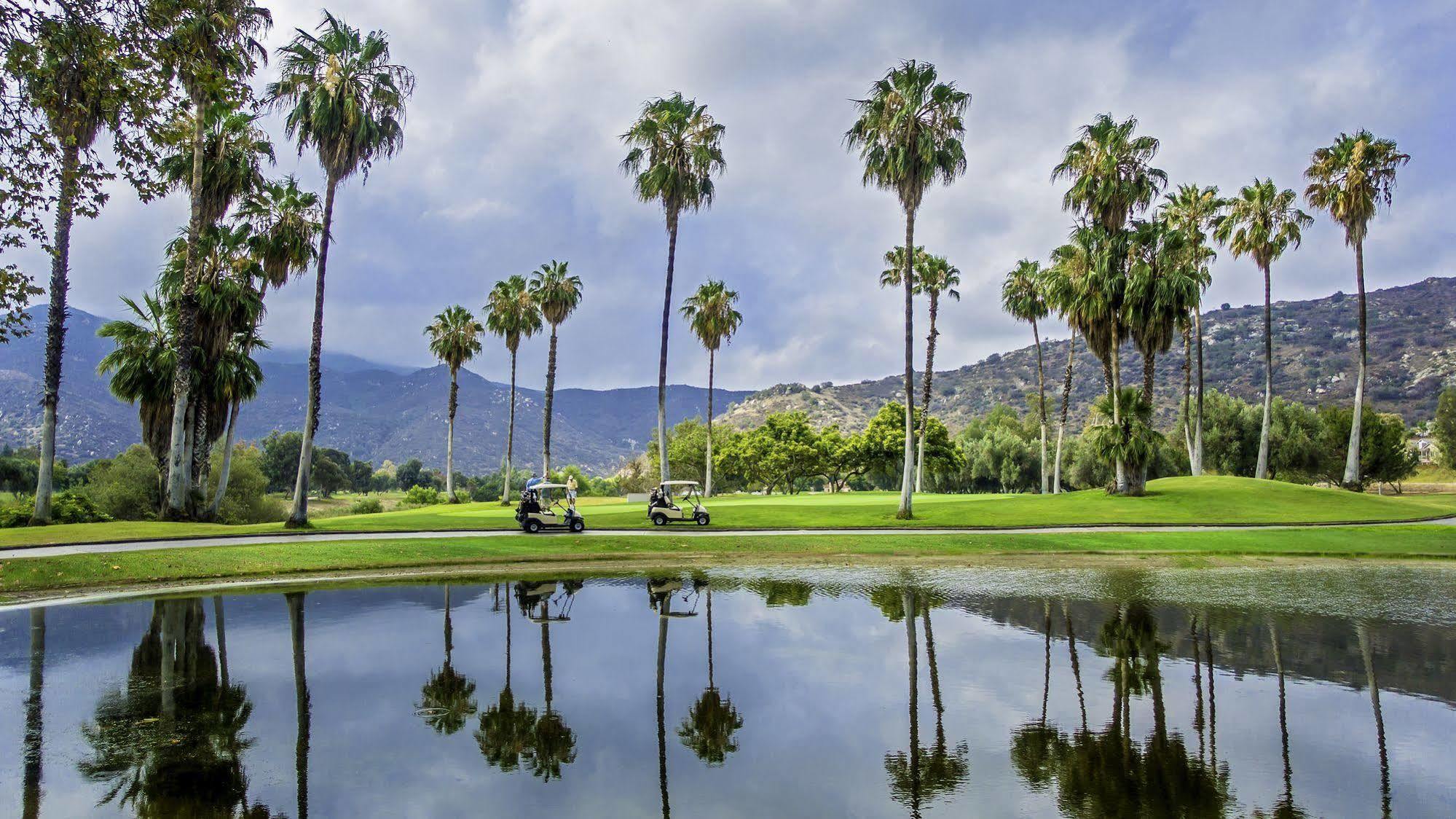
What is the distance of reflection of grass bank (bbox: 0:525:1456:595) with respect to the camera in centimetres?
1945

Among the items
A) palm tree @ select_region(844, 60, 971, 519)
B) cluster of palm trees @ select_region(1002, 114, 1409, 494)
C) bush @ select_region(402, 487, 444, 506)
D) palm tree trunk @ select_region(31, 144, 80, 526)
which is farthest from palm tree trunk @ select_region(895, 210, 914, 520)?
bush @ select_region(402, 487, 444, 506)

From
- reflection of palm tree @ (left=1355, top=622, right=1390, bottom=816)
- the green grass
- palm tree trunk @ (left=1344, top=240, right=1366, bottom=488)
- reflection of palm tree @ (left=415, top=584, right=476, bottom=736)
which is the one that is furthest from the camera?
palm tree trunk @ (left=1344, top=240, right=1366, bottom=488)

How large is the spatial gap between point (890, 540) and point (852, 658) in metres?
16.6

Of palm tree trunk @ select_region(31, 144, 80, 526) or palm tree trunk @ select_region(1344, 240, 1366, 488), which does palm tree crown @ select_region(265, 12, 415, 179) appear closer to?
palm tree trunk @ select_region(31, 144, 80, 526)

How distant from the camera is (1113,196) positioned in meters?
42.4

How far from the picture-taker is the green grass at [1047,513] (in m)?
32.3

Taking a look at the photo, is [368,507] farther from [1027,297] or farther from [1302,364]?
[1302,364]

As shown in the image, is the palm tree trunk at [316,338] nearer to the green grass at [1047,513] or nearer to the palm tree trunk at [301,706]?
the green grass at [1047,513]

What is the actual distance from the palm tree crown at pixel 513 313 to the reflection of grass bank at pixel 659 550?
38.1m

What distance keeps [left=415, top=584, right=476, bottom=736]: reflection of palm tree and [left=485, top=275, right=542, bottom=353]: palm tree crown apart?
177ft

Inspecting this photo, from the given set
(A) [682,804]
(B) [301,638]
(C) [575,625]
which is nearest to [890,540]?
(C) [575,625]

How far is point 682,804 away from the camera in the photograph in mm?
6648

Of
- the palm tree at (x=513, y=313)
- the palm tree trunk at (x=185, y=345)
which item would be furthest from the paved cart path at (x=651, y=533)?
the palm tree at (x=513, y=313)

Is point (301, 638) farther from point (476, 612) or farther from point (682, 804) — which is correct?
point (682, 804)
